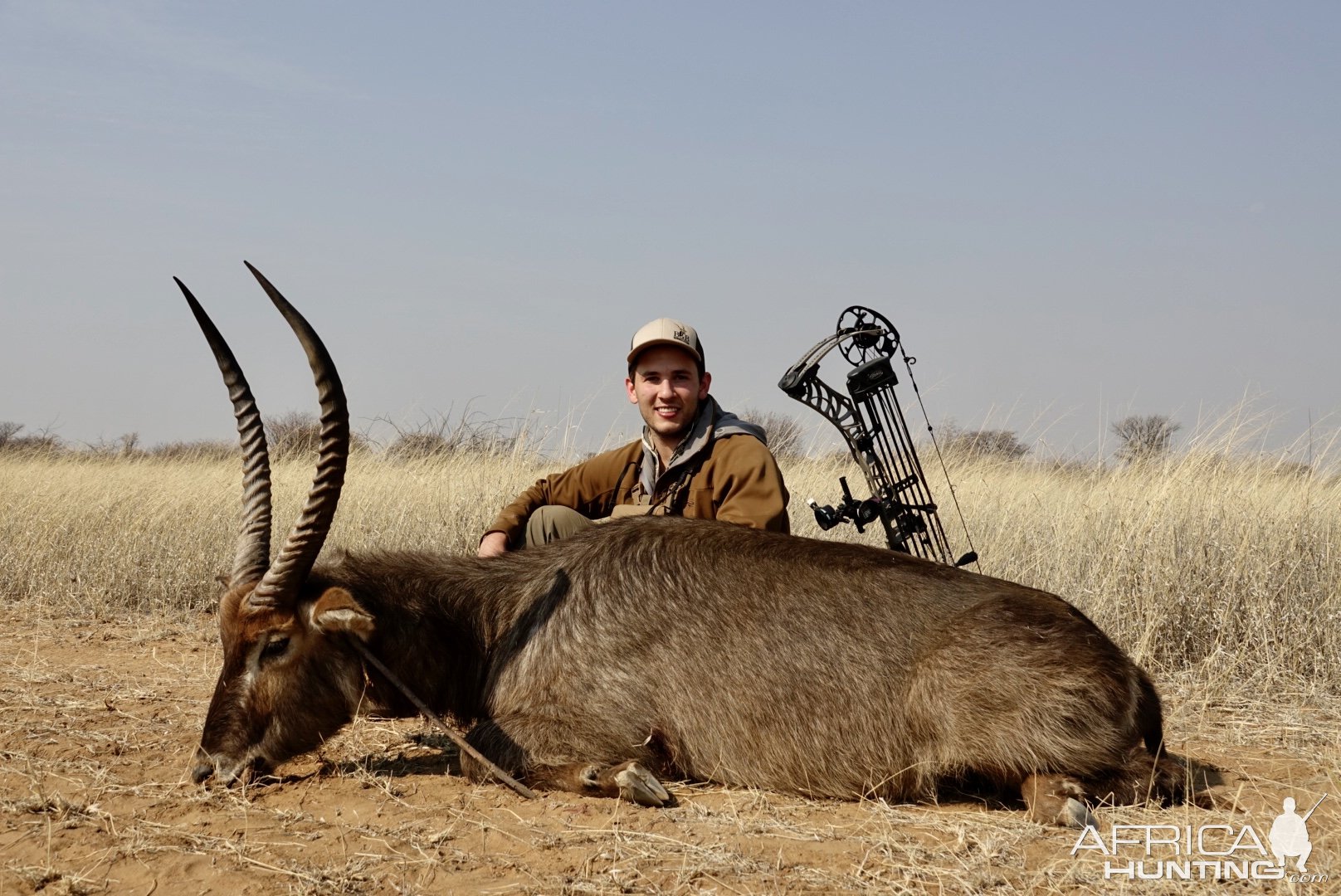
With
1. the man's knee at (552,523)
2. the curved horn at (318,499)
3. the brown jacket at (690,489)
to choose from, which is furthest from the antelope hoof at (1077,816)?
the curved horn at (318,499)

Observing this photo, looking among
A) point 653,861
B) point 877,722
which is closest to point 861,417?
point 877,722

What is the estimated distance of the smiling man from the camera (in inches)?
215

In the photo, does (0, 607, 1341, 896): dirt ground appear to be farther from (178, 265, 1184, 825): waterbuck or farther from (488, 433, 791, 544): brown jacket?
(488, 433, 791, 544): brown jacket

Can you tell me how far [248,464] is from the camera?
14.6 feet

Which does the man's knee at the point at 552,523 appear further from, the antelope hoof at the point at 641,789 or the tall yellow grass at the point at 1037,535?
the tall yellow grass at the point at 1037,535

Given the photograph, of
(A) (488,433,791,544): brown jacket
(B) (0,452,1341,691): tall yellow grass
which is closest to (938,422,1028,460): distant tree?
(B) (0,452,1341,691): tall yellow grass

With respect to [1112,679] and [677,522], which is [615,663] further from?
[1112,679]

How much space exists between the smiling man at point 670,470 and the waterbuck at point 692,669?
31.3 inches

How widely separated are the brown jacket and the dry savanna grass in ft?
4.49

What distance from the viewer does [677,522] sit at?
481 cm

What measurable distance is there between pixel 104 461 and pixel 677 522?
15.8m

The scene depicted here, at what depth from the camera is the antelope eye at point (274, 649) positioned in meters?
4.19

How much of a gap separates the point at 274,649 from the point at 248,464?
2.54ft

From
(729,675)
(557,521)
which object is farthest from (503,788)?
(557,521)
